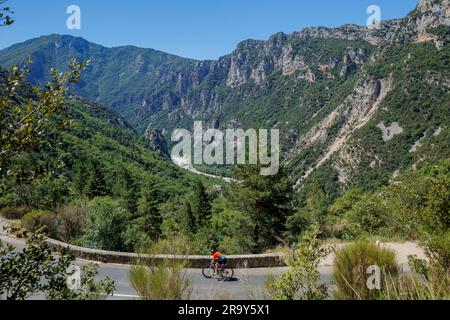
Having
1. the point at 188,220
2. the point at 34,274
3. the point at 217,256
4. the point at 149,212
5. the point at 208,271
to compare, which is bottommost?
the point at 188,220

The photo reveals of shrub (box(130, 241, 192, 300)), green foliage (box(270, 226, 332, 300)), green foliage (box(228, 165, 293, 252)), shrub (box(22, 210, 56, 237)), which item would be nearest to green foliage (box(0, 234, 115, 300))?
shrub (box(130, 241, 192, 300))

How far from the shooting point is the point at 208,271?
11.8m

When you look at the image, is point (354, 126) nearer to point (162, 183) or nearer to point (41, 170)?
point (162, 183)

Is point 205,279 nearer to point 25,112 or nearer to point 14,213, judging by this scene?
point 25,112

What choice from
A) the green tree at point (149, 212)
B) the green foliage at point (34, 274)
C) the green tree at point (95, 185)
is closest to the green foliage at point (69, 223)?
the green foliage at point (34, 274)

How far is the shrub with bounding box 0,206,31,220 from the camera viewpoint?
65.6 ft

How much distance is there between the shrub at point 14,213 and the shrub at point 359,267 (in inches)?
768

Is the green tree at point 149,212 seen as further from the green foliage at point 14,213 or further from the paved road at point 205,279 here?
the paved road at point 205,279

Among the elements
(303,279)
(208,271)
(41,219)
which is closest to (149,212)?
(41,219)

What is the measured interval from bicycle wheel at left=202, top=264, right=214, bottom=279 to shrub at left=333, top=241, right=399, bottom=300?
7.09 m

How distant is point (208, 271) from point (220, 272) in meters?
0.76

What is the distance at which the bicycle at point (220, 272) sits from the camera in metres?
11.2
